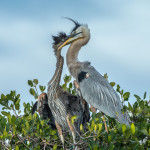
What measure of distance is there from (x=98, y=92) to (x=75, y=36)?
1.62 metres

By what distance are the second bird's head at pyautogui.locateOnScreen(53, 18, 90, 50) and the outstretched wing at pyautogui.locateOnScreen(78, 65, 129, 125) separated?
0.87 m

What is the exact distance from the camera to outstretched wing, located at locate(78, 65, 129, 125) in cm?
582

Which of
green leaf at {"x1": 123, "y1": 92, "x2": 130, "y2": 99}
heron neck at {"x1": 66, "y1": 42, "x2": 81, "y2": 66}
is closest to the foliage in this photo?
green leaf at {"x1": 123, "y1": 92, "x2": 130, "y2": 99}

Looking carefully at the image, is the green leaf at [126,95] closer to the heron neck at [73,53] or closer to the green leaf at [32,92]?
the heron neck at [73,53]

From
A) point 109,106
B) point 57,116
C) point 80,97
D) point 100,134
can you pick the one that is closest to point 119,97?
point 109,106

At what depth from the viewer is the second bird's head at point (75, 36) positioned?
662 cm

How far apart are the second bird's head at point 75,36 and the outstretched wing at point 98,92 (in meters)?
0.87

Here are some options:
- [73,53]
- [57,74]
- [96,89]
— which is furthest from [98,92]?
[73,53]

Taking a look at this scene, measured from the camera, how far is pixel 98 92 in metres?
6.02

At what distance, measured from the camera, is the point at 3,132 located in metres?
4.29

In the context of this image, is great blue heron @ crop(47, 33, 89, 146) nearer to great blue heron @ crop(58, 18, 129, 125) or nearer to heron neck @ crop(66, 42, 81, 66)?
great blue heron @ crop(58, 18, 129, 125)

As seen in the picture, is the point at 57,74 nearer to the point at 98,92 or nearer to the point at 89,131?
the point at 98,92

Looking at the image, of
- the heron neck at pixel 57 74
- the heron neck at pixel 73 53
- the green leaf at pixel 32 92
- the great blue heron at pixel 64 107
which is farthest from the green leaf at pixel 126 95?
the green leaf at pixel 32 92

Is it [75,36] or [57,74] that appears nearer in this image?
[57,74]
